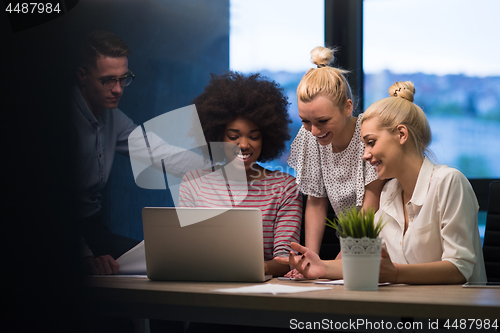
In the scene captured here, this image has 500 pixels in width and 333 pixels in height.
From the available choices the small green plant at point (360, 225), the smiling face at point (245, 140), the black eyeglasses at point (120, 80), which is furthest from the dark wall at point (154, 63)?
the small green plant at point (360, 225)

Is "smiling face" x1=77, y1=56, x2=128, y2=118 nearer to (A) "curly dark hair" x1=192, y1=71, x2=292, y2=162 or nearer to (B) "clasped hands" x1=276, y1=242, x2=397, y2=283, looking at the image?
(A) "curly dark hair" x1=192, y1=71, x2=292, y2=162

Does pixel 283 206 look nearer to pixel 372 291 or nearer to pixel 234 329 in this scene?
pixel 234 329

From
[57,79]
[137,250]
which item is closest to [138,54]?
[137,250]

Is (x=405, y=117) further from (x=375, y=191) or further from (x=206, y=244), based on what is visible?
(x=206, y=244)

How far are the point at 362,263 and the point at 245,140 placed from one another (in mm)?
821

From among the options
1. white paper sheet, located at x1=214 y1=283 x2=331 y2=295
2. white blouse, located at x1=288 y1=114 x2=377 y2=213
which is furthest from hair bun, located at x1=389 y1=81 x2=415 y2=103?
white paper sheet, located at x1=214 y1=283 x2=331 y2=295

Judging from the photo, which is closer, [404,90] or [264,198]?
[404,90]

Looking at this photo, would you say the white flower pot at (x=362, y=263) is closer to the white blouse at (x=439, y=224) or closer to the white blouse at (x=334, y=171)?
the white blouse at (x=439, y=224)

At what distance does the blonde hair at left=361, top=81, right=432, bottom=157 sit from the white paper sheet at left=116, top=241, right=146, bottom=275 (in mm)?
786

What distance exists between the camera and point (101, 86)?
155 cm

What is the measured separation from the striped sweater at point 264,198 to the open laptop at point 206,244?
0.45 meters

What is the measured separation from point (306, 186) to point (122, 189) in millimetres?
676

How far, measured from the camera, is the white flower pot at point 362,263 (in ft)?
3.21

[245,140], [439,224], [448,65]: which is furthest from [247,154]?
[448,65]
